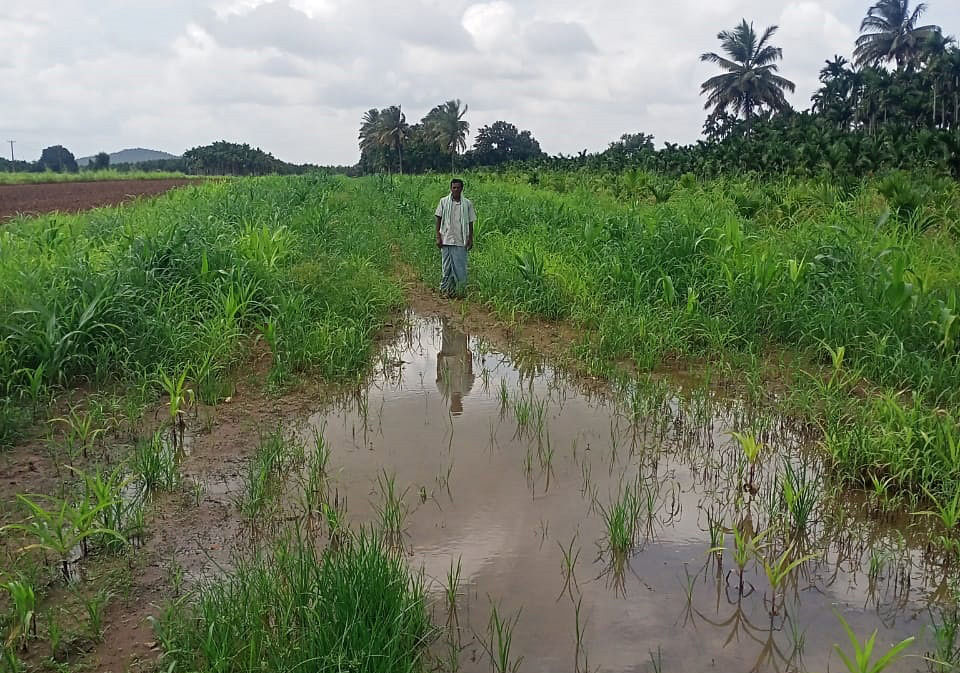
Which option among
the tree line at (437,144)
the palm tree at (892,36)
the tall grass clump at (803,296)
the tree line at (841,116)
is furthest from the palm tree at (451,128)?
the tall grass clump at (803,296)

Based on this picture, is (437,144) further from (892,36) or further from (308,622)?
(308,622)

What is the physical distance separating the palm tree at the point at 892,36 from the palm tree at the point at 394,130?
40622 mm

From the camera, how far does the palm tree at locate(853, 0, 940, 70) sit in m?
52.0

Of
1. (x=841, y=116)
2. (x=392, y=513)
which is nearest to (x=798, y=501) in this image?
(x=392, y=513)

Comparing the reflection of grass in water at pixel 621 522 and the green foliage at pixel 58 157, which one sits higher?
the green foliage at pixel 58 157

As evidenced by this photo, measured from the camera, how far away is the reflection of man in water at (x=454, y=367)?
5.54m

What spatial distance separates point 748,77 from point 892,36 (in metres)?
12.2

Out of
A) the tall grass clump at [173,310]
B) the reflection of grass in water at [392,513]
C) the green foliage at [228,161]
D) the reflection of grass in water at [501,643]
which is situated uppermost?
the green foliage at [228,161]

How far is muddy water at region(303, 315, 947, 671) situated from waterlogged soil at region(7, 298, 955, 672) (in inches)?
0.4

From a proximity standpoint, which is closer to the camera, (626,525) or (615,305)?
(626,525)

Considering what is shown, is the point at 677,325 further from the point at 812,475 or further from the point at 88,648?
the point at 88,648

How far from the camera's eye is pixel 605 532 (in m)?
3.36

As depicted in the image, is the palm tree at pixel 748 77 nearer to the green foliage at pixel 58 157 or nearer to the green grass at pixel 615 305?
the green grass at pixel 615 305

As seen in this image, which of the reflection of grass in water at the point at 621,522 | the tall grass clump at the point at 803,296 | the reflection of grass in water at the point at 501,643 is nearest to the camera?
the reflection of grass in water at the point at 501,643
